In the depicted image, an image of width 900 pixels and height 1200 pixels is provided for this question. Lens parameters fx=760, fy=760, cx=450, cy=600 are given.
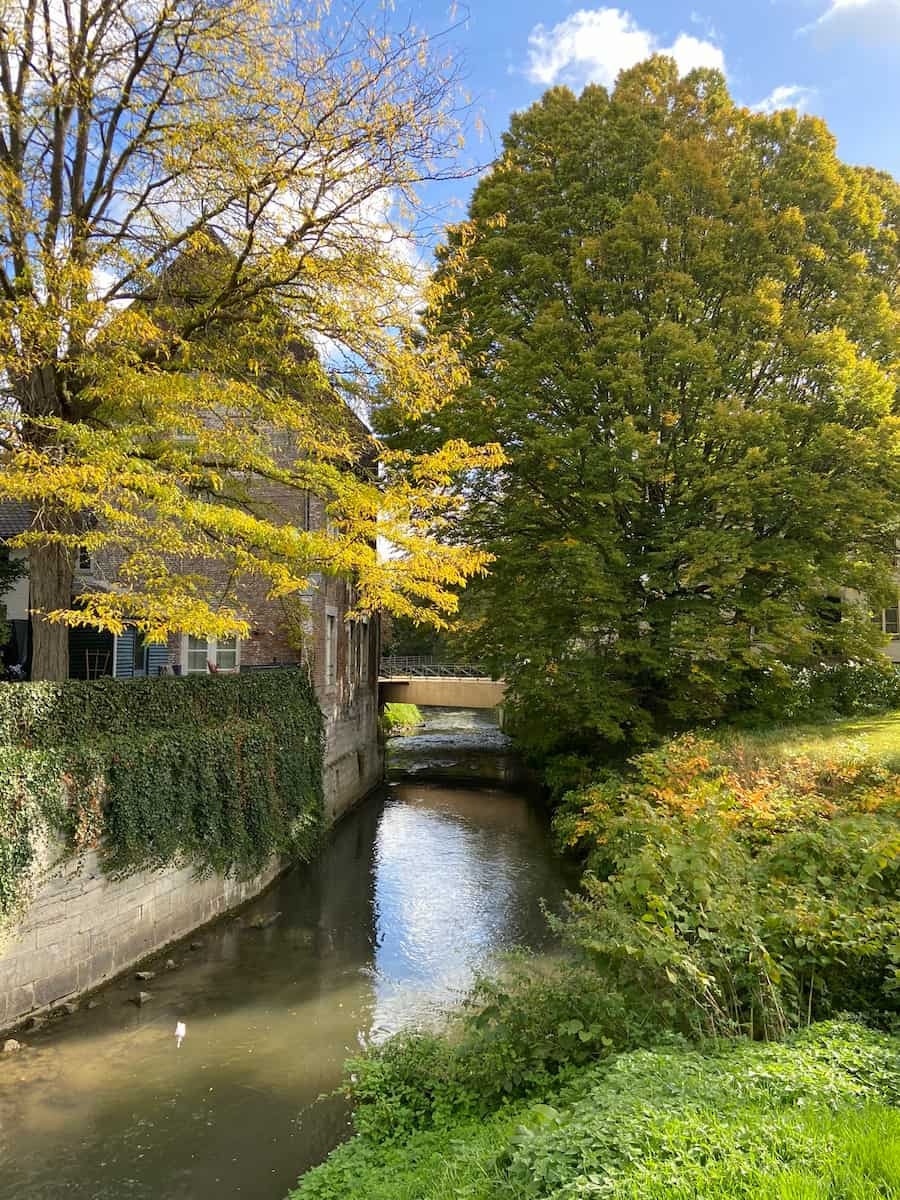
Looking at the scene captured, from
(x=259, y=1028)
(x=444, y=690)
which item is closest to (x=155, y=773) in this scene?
(x=259, y=1028)

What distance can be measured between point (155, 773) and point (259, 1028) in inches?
129

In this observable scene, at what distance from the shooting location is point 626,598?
14758 millimetres

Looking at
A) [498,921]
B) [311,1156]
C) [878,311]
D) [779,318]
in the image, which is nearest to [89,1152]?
[311,1156]

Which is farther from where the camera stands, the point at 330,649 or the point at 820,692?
the point at 330,649

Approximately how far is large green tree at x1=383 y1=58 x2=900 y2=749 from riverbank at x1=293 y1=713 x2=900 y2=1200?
259 inches

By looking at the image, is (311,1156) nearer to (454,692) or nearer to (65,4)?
(65,4)

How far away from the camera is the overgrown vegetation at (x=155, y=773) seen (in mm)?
7887

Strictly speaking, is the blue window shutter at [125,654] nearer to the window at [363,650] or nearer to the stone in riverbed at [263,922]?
the window at [363,650]

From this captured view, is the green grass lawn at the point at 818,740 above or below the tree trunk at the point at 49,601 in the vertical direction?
below

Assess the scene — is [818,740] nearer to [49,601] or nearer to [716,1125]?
[716,1125]

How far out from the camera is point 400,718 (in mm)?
40125

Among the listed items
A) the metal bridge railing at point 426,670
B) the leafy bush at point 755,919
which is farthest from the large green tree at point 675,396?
the metal bridge railing at point 426,670

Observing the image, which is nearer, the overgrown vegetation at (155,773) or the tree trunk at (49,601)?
the overgrown vegetation at (155,773)

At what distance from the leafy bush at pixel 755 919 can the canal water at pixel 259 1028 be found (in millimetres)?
3169
